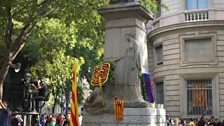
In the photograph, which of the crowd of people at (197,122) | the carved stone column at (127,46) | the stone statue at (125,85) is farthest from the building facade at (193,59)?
the stone statue at (125,85)

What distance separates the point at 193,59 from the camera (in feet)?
91.1

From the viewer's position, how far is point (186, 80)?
27875 mm

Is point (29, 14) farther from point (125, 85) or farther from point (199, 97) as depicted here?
point (199, 97)

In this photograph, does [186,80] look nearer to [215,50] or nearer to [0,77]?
[215,50]

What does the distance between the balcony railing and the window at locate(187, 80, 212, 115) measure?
439 centimetres

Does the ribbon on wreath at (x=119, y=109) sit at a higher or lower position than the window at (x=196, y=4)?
lower

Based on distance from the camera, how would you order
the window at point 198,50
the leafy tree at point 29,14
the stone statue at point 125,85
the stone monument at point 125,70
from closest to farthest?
the stone monument at point 125,70 → the stone statue at point 125,85 → the leafy tree at point 29,14 → the window at point 198,50

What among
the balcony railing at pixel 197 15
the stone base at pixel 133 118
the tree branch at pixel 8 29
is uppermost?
the balcony railing at pixel 197 15

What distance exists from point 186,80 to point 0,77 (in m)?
14.2

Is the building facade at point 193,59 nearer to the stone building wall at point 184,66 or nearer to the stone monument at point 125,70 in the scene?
the stone building wall at point 184,66

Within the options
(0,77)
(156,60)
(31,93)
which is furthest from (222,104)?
(31,93)

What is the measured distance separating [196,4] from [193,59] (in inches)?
159

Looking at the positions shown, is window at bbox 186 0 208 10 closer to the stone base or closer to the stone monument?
the stone monument

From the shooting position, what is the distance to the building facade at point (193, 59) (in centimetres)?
2703
